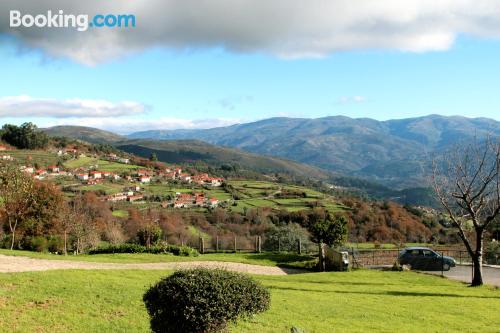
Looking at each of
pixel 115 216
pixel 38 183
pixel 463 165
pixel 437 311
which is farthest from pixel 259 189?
pixel 437 311

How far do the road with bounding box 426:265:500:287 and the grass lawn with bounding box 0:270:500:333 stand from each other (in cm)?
495

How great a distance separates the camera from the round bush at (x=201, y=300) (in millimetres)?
8625

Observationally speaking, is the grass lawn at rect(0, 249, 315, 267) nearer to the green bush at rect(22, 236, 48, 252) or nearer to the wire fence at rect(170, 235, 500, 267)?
the wire fence at rect(170, 235, 500, 267)

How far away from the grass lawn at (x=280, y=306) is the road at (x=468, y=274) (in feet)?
16.2

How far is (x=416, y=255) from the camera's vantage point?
31.3 meters

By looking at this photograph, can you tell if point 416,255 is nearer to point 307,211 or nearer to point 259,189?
point 307,211

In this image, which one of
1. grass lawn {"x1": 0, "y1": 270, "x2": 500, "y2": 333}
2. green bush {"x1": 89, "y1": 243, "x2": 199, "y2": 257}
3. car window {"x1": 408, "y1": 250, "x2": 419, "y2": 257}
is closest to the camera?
grass lawn {"x1": 0, "y1": 270, "x2": 500, "y2": 333}

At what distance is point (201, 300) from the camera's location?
857 cm

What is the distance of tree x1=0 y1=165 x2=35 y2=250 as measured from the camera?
98.3ft

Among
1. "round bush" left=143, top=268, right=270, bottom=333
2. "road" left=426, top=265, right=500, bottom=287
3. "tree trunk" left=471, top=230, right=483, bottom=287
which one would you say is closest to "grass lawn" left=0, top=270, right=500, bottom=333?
"tree trunk" left=471, top=230, right=483, bottom=287

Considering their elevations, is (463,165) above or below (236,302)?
above

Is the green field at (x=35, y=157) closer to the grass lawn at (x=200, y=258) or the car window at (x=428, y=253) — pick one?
the grass lawn at (x=200, y=258)

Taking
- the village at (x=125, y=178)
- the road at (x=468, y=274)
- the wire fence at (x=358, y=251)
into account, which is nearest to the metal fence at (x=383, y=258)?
the wire fence at (x=358, y=251)

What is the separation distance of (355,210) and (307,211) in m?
9.18
